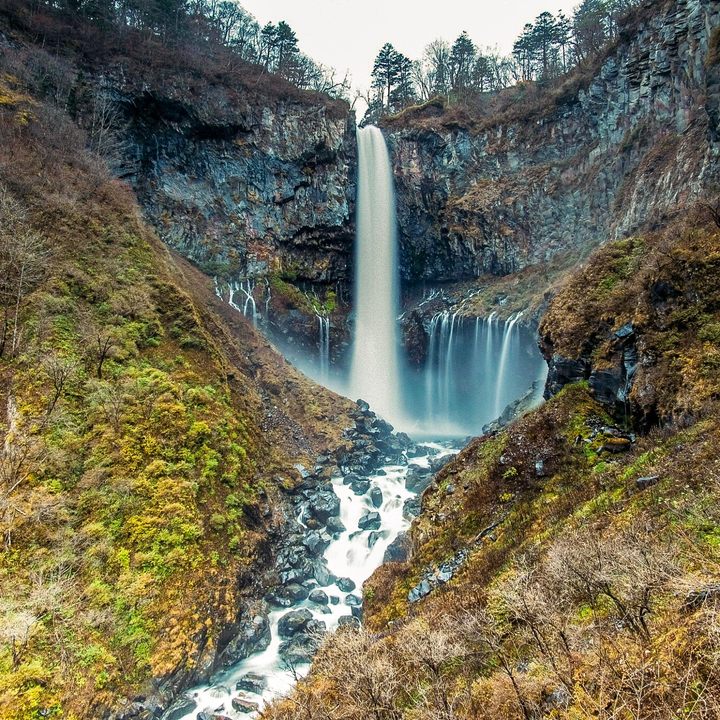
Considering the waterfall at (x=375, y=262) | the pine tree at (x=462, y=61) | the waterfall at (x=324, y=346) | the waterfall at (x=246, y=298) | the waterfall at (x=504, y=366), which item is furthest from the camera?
the pine tree at (x=462, y=61)

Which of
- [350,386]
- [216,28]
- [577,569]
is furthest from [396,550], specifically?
[216,28]

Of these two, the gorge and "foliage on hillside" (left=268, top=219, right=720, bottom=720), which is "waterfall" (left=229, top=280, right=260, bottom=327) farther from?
"foliage on hillside" (left=268, top=219, right=720, bottom=720)

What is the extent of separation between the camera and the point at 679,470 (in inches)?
259

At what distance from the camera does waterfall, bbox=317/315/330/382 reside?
37.6 m

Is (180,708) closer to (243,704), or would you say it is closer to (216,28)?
(243,704)

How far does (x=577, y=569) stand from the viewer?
480 cm

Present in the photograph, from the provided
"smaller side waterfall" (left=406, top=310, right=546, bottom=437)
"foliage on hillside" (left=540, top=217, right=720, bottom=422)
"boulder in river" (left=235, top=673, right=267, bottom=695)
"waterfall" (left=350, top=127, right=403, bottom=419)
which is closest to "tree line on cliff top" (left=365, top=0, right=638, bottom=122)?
"waterfall" (left=350, top=127, right=403, bottom=419)

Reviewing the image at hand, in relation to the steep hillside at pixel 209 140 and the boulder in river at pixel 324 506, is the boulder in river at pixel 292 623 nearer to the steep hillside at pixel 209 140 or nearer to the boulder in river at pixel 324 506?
the boulder in river at pixel 324 506

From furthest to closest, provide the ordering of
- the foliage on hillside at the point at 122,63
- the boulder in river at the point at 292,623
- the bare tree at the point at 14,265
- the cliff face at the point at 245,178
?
the cliff face at the point at 245,178
the foliage on hillside at the point at 122,63
the bare tree at the point at 14,265
the boulder in river at the point at 292,623

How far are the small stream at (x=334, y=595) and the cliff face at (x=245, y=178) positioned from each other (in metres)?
22.1

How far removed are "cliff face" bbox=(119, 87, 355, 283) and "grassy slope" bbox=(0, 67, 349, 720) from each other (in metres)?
9.66

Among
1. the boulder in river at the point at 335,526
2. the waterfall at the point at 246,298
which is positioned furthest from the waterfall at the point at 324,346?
the boulder in river at the point at 335,526

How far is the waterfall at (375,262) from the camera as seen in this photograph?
1583 inches

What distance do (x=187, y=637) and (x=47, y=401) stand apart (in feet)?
27.8
